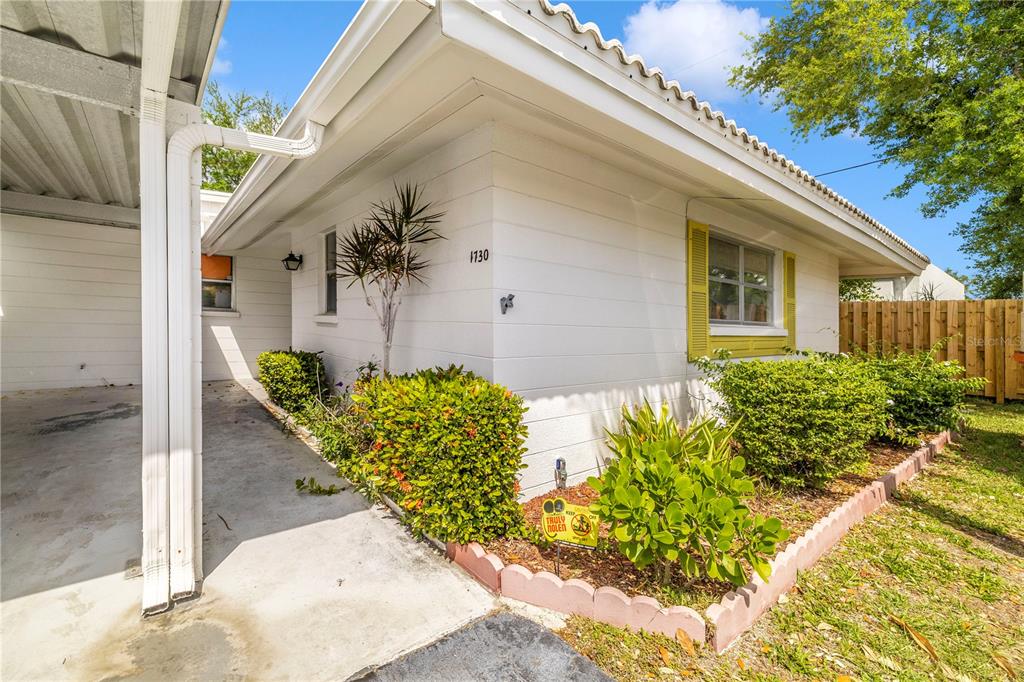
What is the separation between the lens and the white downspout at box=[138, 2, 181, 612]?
2.16 m

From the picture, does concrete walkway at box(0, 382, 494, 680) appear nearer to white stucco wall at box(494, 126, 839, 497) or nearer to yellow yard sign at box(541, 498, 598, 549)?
yellow yard sign at box(541, 498, 598, 549)

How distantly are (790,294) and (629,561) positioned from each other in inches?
226

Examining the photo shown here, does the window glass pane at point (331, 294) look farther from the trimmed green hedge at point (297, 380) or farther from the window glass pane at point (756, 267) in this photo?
the window glass pane at point (756, 267)

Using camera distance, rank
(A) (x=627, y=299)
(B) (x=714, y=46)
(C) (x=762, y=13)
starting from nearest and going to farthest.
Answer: (A) (x=627, y=299) → (C) (x=762, y=13) → (B) (x=714, y=46)

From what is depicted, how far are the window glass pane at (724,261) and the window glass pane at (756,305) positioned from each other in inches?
15.6

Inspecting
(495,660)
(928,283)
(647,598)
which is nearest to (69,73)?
(495,660)

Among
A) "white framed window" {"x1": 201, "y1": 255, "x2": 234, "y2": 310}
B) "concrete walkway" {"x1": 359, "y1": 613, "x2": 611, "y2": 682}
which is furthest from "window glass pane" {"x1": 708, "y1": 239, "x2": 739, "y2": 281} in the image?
"white framed window" {"x1": 201, "y1": 255, "x2": 234, "y2": 310}

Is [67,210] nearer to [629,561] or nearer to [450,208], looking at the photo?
[450,208]

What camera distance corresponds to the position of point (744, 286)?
6.07 metres

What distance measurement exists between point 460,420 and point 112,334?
8951 millimetres

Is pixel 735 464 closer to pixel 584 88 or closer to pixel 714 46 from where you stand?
pixel 584 88

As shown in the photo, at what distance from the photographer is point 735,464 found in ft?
7.65

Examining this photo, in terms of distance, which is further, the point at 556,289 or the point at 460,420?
the point at 556,289

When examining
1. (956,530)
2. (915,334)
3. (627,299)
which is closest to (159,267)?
(627,299)
